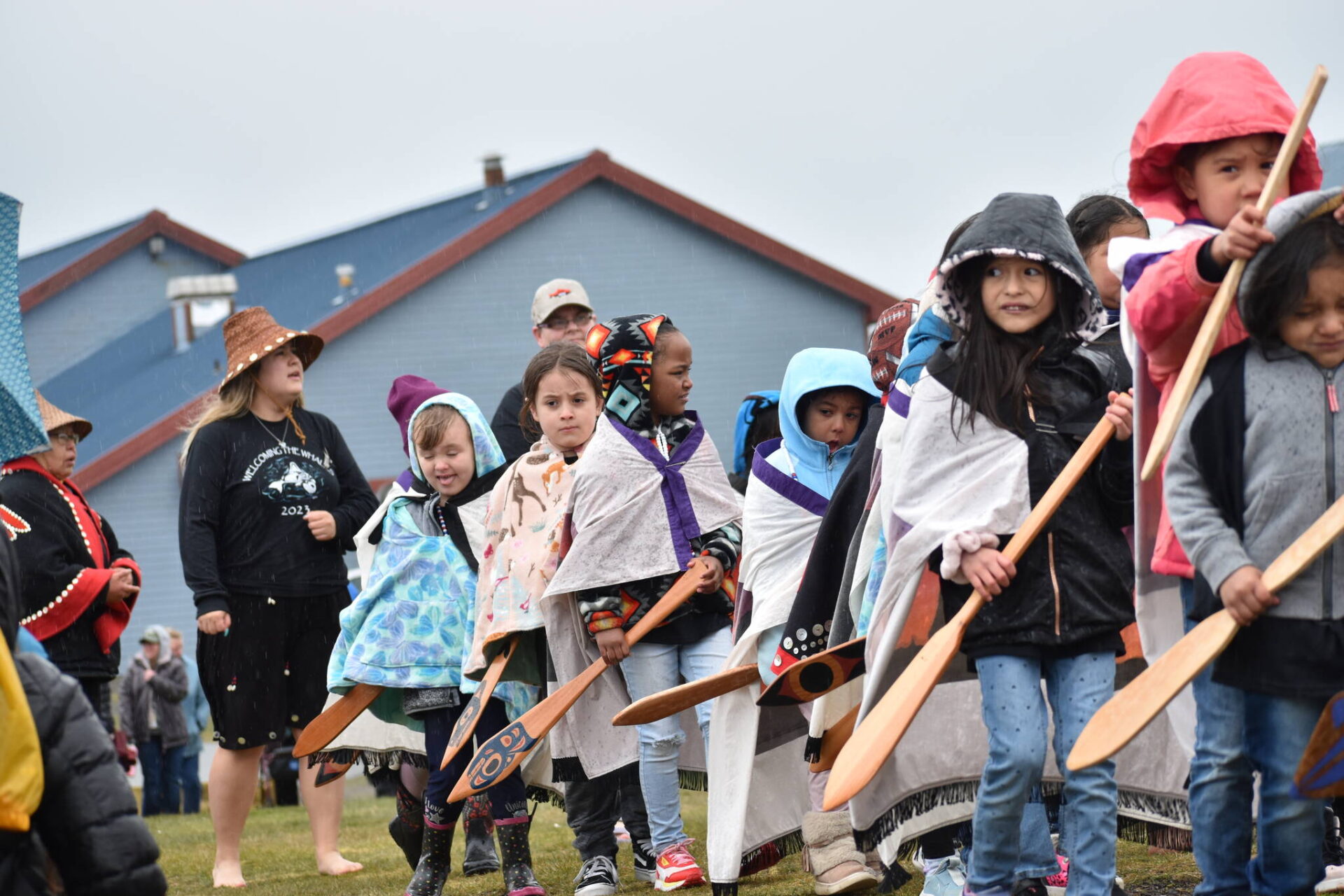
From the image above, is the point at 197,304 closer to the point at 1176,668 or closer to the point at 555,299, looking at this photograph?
the point at 555,299

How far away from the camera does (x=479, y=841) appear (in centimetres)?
674

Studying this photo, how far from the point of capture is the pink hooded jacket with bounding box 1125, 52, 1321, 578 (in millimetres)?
3568

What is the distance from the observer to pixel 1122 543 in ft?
13.3

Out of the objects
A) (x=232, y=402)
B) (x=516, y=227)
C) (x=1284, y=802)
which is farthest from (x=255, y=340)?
(x=516, y=227)

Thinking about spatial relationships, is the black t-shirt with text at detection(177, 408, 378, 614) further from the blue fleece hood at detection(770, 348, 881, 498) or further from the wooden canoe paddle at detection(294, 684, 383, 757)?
the blue fleece hood at detection(770, 348, 881, 498)

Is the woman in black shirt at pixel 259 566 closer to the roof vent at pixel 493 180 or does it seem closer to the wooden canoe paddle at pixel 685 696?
the wooden canoe paddle at pixel 685 696

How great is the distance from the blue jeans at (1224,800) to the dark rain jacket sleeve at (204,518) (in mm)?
4102

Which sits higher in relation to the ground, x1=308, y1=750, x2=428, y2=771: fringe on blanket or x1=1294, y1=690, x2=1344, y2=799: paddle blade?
x1=1294, y1=690, x2=1344, y2=799: paddle blade

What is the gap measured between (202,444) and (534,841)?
2356mm

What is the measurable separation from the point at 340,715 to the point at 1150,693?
11.3 ft

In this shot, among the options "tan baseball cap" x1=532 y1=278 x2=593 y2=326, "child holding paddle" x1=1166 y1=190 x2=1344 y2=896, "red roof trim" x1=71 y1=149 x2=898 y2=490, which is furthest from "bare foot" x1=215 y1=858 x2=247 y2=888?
"red roof trim" x1=71 y1=149 x2=898 y2=490

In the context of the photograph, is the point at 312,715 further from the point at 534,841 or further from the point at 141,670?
the point at 141,670

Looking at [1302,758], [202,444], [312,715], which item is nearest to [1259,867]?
[1302,758]

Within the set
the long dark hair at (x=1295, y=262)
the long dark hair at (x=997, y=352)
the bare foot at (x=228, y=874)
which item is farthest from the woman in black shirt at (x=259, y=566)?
the long dark hair at (x=1295, y=262)
